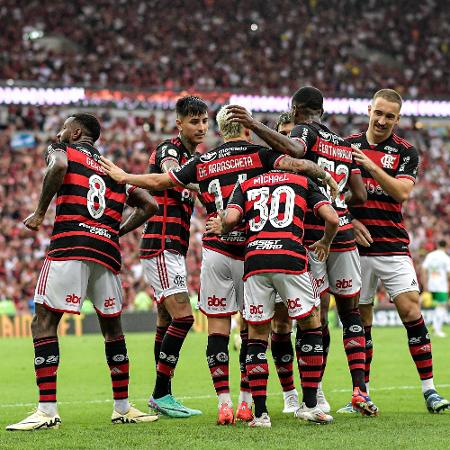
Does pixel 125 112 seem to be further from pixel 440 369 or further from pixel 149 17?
pixel 440 369

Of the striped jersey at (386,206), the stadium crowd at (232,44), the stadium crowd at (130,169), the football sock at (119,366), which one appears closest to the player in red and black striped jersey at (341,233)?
the striped jersey at (386,206)

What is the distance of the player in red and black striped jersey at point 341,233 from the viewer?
8422 millimetres

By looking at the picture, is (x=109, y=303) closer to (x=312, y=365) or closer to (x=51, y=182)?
(x=51, y=182)

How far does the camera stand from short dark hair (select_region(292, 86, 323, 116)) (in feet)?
27.9

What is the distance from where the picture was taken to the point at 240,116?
785 cm

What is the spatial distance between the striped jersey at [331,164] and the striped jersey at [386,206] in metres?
0.43

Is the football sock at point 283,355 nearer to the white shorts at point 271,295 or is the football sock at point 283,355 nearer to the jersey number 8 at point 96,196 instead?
the white shorts at point 271,295

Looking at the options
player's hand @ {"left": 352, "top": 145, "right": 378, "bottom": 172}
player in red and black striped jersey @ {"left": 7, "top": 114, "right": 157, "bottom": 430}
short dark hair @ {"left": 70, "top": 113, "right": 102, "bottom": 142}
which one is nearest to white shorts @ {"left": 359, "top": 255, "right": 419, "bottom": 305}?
player's hand @ {"left": 352, "top": 145, "right": 378, "bottom": 172}

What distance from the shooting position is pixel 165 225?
29.9ft

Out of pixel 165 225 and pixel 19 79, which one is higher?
pixel 19 79

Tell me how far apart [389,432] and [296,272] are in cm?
137

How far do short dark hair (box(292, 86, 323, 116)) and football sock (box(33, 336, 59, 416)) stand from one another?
9.43 feet

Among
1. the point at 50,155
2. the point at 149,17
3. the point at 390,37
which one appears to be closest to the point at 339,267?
the point at 50,155

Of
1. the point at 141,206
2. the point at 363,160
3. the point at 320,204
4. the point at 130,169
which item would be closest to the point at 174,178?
the point at 141,206
